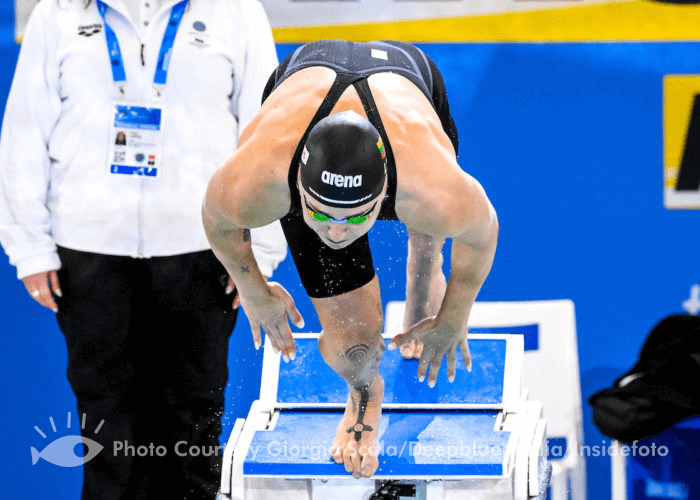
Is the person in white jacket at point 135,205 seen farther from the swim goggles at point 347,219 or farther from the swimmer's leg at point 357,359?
the swim goggles at point 347,219

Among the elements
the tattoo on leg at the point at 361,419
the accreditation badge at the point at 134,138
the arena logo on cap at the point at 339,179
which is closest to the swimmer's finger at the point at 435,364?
the tattoo on leg at the point at 361,419

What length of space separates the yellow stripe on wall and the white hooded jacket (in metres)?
0.67

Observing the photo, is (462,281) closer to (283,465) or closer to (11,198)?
(283,465)

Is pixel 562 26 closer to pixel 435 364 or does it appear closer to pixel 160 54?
pixel 160 54

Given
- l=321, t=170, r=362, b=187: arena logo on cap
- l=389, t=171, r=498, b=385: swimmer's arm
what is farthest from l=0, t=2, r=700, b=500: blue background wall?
l=321, t=170, r=362, b=187: arena logo on cap

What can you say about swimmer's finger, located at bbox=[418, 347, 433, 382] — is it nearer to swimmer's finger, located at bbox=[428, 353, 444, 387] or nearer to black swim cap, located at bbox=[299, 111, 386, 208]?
swimmer's finger, located at bbox=[428, 353, 444, 387]

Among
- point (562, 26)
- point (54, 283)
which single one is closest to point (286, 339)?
point (54, 283)

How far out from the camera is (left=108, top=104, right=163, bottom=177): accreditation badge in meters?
3.22

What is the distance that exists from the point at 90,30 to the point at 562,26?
177 centimetres

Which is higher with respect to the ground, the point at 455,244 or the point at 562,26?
the point at 562,26

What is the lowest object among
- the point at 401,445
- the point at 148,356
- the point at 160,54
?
the point at 401,445

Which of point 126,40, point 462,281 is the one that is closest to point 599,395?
point 462,281

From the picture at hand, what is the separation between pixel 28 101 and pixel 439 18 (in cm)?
155

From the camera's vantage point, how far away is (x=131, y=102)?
3232 millimetres
